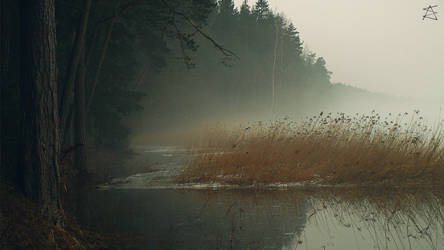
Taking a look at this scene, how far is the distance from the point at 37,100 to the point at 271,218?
13.7 ft

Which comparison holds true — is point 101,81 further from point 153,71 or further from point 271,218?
point 153,71

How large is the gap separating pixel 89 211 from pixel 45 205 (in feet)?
8.86

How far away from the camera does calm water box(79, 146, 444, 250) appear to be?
5781mm

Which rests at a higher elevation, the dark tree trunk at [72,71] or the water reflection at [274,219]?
the dark tree trunk at [72,71]

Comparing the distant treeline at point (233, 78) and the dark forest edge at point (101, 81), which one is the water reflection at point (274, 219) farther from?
the distant treeline at point (233, 78)

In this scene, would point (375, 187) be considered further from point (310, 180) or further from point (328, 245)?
point (328, 245)

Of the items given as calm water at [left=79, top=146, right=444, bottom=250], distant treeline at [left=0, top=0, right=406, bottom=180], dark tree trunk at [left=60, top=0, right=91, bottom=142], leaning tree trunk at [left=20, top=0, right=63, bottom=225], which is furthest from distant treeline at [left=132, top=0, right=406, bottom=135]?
leaning tree trunk at [left=20, top=0, right=63, bottom=225]

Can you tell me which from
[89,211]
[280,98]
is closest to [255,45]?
[280,98]

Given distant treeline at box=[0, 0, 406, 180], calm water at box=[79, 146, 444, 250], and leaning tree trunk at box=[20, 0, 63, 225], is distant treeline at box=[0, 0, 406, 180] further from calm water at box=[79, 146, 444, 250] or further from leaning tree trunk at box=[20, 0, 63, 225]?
calm water at box=[79, 146, 444, 250]

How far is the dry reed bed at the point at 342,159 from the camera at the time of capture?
37.2ft

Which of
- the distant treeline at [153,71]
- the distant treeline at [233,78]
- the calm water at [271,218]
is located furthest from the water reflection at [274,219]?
the distant treeline at [233,78]

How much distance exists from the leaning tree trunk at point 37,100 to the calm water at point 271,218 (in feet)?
4.60

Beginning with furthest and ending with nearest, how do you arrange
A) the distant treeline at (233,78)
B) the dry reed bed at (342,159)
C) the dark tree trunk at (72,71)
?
the distant treeline at (233,78) → the dark tree trunk at (72,71) → the dry reed bed at (342,159)

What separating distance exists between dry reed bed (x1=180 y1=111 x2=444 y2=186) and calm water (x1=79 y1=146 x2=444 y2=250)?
52.7 inches
